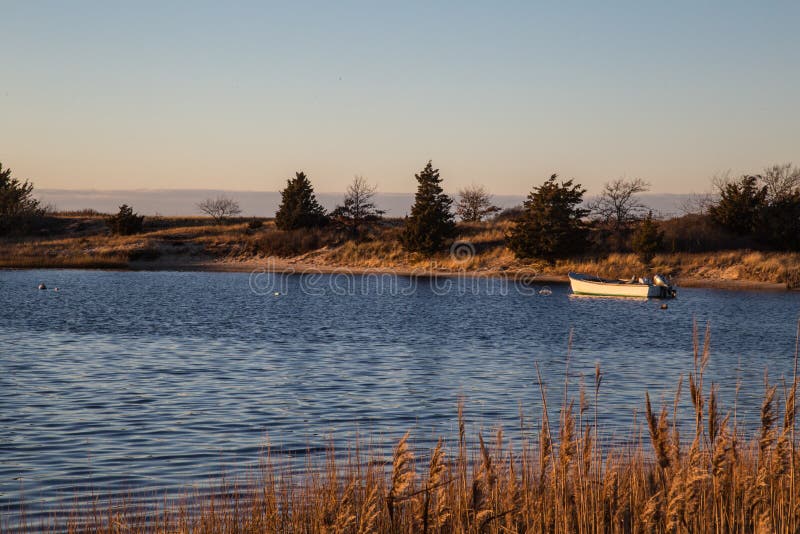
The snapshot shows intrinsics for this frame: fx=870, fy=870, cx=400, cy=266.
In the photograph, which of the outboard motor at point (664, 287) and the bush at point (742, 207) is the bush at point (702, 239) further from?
the outboard motor at point (664, 287)

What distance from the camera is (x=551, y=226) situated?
69938mm

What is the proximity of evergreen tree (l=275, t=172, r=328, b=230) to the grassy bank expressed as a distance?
5.61ft

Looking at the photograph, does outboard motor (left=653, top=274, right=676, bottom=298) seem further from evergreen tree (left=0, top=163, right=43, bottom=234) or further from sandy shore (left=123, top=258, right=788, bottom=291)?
evergreen tree (left=0, top=163, right=43, bottom=234)

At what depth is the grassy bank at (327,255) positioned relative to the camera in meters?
68.1

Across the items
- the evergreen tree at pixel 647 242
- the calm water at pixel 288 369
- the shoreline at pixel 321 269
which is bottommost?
the calm water at pixel 288 369

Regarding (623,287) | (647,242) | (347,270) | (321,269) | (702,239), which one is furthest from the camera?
(321,269)

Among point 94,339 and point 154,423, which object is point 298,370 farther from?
point 94,339

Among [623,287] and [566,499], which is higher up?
[566,499]

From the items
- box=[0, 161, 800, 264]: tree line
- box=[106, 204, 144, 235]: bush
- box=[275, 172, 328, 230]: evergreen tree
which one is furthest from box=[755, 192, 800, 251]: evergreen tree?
box=[106, 204, 144, 235]: bush

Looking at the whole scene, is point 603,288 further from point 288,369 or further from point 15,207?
point 15,207

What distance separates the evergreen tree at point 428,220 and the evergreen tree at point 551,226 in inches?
296

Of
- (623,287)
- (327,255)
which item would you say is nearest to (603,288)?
(623,287)

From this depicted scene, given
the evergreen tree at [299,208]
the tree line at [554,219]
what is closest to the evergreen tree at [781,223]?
the tree line at [554,219]

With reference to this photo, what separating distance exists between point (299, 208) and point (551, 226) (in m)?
28.5
